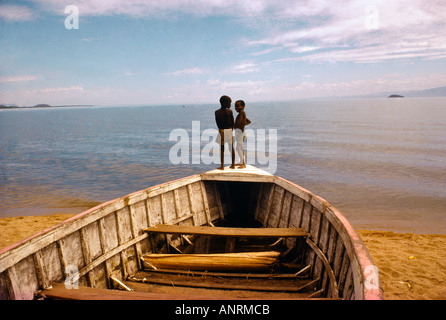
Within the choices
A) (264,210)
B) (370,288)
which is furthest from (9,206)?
(370,288)

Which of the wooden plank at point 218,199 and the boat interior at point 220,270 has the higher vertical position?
the wooden plank at point 218,199

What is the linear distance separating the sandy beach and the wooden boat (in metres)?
3.01

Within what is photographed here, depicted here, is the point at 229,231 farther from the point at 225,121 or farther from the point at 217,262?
the point at 225,121

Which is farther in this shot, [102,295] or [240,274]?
[240,274]

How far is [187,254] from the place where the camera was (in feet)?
18.6

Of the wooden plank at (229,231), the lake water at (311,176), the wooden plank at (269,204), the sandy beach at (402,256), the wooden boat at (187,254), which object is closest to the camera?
the wooden boat at (187,254)

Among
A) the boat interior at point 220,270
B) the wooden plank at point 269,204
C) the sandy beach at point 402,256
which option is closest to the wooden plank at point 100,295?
the boat interior at point 220,270

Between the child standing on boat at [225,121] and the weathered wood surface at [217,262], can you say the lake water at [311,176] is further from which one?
the weathered wood surface at [217,262]

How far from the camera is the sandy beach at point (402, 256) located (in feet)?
22.4

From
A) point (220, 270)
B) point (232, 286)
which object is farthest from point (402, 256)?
point (232, 286)

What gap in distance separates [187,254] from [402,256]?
6.97 metres

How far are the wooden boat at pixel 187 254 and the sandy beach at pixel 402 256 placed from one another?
3008 mm

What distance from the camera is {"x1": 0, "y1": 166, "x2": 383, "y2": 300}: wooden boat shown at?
3.57 m

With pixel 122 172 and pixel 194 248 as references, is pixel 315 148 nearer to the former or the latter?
pixel 122 172
